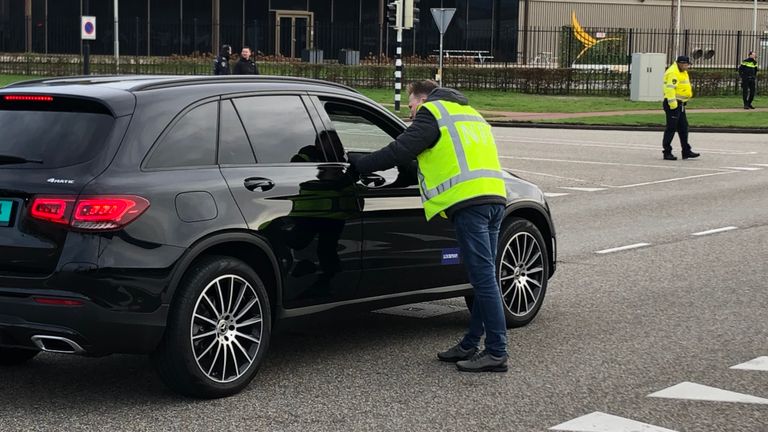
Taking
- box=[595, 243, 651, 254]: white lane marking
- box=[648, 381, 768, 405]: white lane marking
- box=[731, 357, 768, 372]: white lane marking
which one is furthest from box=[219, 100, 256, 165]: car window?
box=[595, 243, 651, 254]: white lane marking

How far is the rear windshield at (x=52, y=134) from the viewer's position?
5812 mm

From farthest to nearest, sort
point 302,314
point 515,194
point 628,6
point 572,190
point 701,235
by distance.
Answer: point 628,6
point 572,190
point 701,235
point 515,194
point 302,314

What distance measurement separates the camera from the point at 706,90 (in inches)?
1721

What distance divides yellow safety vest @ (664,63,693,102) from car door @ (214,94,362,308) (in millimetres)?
16155

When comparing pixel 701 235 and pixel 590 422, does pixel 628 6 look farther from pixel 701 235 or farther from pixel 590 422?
pixel 590 422

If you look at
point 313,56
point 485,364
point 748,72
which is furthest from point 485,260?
point 313,56

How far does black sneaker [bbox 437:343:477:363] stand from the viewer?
6.92m

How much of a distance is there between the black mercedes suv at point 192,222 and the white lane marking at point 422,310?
1153 mm

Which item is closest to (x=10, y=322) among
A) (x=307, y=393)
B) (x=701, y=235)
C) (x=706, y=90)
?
(x=307, y=393)

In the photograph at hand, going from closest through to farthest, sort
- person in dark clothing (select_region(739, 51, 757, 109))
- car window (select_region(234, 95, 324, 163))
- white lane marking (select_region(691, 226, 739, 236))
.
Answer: car window (select_region(234, 95, 324, 163))
white lane marking (select_region(691, 226, 739, 236))
person in dark clothing (select_region(739, 51, 757, 109))

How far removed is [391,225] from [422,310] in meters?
1.67

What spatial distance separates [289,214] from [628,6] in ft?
217

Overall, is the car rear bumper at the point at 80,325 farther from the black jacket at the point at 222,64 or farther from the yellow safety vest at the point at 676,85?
the black jacket at the point at 222,64

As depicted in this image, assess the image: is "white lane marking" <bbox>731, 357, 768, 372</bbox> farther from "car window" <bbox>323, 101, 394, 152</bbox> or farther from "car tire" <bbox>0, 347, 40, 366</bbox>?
"car tire" <bbox>0, 347, 40, 366</bbox>
